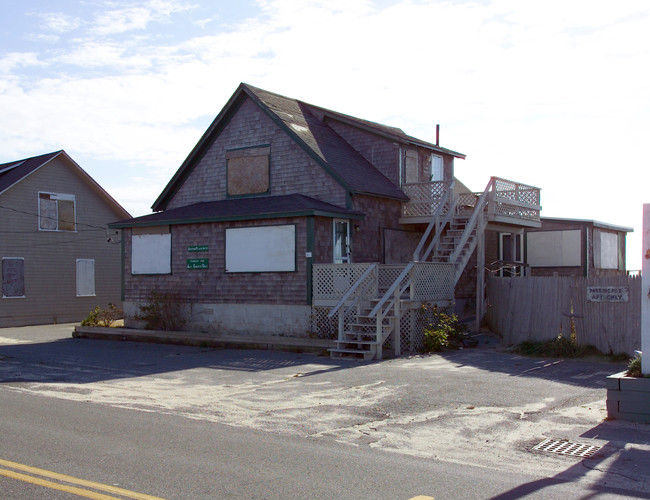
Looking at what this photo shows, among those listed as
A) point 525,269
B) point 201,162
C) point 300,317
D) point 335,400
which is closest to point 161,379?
point 335,400

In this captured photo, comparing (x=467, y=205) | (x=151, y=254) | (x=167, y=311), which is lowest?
(x=167, y=311)

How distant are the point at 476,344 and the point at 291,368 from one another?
5.74 metres

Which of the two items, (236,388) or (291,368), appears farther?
(291,368)

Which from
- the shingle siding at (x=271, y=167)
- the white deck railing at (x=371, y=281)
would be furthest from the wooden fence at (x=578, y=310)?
the shingle siding at (x=271, y=167)

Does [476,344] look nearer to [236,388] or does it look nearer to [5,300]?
[236,388]

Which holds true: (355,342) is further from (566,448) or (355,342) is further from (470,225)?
(566,448)

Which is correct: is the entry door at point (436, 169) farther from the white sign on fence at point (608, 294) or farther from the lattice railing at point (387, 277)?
the white sign on fence at point (608, 294)

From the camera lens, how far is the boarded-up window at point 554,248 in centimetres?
2811

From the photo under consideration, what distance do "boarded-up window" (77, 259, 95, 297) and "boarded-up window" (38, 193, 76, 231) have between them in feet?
5.41

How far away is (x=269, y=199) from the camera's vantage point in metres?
22.3

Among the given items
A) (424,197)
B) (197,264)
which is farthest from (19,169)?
(424,197)

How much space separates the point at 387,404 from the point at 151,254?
47.3 feet

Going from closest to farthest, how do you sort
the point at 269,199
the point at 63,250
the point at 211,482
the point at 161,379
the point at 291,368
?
1. the point at 211,482
2. the point at 161,379
3. the point at 291,368
4. the point at 269,199
5. the point at 63,250

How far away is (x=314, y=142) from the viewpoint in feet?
75.5
